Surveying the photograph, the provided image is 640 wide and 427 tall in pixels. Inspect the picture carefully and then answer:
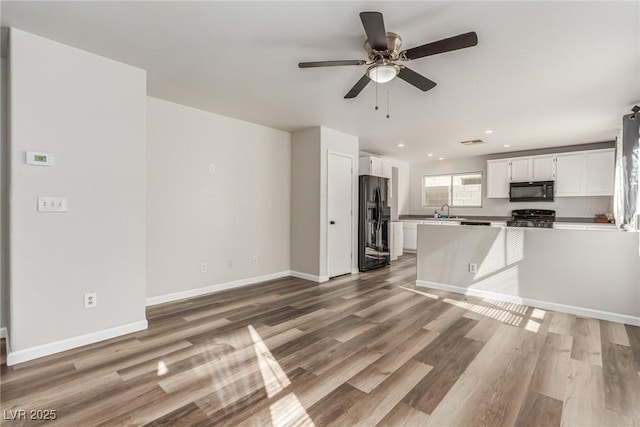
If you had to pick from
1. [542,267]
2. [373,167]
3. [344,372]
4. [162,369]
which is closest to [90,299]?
[162,369]

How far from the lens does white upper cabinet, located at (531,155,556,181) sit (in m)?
5.94

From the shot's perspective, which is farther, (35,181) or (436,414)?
(35,181)

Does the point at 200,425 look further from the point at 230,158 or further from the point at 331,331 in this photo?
the point at 230,158

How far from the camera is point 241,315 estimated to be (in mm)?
3293

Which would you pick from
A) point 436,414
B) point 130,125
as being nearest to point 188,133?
point 130,125

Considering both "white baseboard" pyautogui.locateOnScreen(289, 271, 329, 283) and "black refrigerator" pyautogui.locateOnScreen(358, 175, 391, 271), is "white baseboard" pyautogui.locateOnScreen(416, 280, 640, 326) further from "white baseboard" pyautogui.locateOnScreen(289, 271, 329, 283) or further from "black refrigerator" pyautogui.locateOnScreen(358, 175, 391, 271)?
"white baseboard" pyautogui.locateOnScreen(289, 271, 329, 283)

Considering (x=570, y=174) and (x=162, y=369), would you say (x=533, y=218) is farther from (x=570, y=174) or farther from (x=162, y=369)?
(x=162, y=369)

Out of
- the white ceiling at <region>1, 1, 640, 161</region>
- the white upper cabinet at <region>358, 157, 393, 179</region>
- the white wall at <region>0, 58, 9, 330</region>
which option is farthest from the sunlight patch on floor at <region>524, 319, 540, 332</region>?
the white wall at <region>0, 58, 9, 330</region>

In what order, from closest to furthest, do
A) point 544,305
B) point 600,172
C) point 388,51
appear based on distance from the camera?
point 388,51 < point 544,305 < point 600,172

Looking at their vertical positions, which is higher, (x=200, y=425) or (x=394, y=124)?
(x=394, y=124)

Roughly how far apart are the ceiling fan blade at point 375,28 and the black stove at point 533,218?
223 inches

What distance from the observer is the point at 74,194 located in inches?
99.7

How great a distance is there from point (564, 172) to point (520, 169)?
739mm

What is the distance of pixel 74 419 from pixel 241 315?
1.70m
